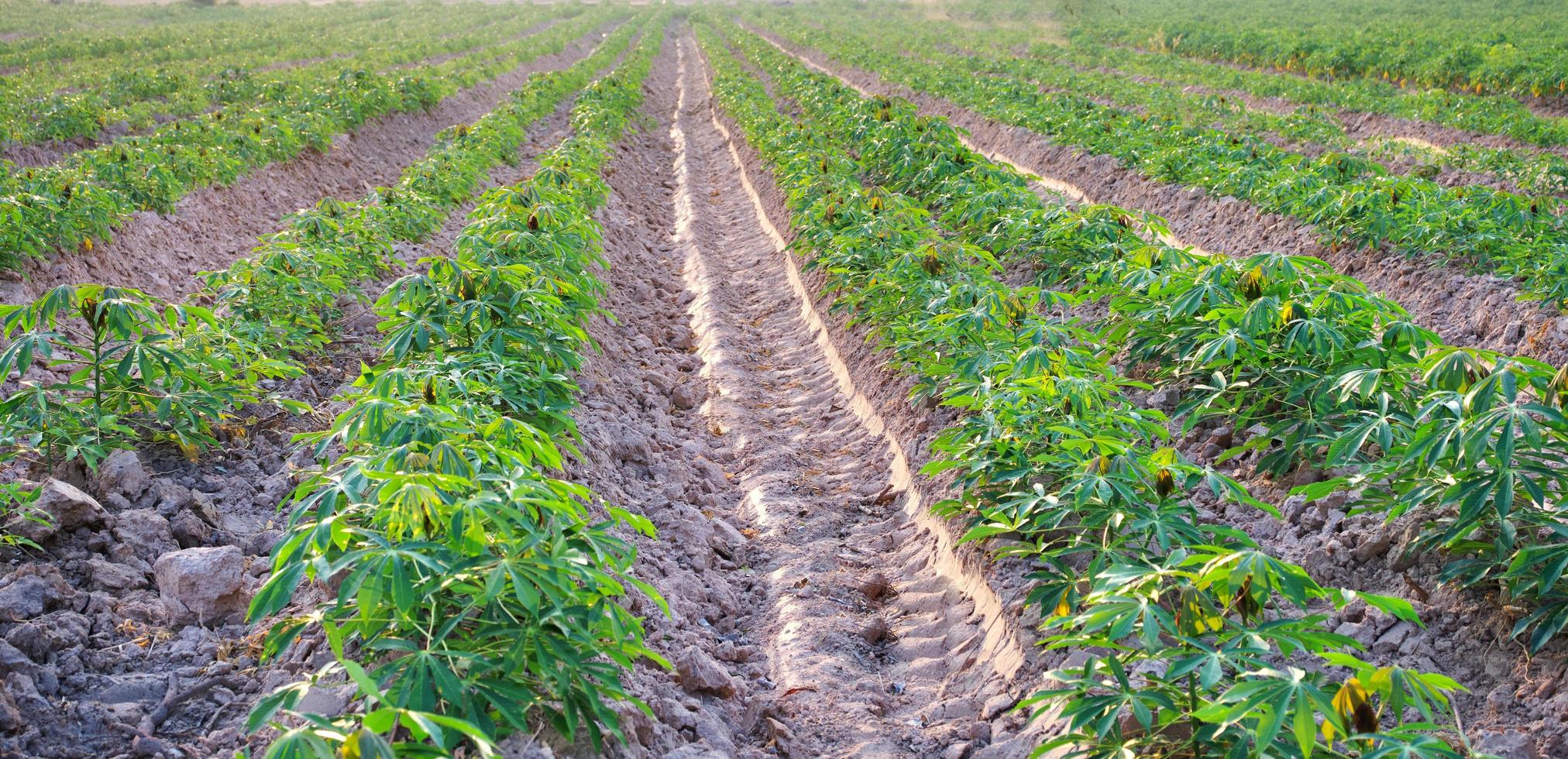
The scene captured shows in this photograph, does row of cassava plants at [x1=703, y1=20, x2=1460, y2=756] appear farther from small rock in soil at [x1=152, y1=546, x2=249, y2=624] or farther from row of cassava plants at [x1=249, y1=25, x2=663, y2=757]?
small rock in soil at [x1=152, y1=546, x2=249, y2=624]

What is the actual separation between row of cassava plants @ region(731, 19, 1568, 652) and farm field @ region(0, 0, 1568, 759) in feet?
0.08

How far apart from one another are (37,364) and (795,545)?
14.6 ft

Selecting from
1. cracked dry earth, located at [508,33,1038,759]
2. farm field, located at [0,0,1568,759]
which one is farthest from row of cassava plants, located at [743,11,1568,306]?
cracked dry earth, located at [508,33,1038,759]

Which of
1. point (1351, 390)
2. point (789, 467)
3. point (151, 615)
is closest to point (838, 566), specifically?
point (789, 467)

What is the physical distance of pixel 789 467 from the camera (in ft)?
16.0

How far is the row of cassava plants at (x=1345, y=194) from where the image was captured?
6.26 m

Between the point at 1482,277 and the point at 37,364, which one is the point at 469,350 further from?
the point at 1482,277

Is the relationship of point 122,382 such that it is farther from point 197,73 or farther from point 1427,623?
point 197,73

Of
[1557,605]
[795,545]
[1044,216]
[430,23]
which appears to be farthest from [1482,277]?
[430,23]

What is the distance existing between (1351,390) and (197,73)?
67.5 feet

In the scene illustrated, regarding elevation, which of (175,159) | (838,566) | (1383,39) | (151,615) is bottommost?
(838,566)

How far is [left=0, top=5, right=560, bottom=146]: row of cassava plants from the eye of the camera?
35.3 feet

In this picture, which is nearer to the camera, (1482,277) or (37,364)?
A: (37,364)

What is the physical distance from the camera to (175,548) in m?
3.36
